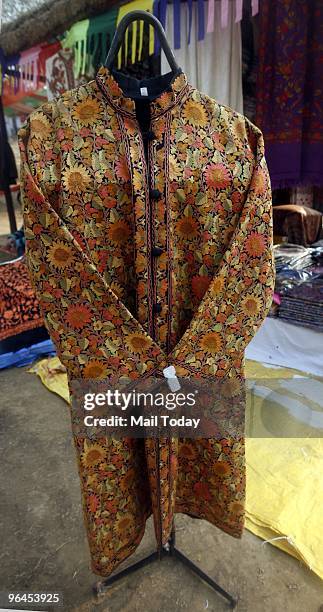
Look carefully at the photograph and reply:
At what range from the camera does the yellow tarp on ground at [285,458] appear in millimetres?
1764

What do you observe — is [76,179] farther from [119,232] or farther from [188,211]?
[188,211]

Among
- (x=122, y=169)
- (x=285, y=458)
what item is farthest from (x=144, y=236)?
(x=285, y=458)

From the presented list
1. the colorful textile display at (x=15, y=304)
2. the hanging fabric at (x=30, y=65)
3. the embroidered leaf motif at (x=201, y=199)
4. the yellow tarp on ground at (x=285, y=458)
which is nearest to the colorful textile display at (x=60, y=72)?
the hanging fabric at (x=30, y=65)

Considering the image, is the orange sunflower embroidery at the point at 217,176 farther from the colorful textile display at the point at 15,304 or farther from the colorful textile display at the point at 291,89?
the colorful textile display at the point at 15,304

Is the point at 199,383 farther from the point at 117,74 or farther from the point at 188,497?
the point at 117,74

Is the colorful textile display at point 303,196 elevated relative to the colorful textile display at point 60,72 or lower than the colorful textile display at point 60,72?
lower

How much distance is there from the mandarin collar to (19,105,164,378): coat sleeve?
0.16 m

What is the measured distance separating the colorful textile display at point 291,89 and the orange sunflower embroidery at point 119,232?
2080 millimetres

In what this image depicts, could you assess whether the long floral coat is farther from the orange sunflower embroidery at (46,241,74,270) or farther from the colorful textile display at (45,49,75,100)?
the colorful textile display at (45,49,75,100)

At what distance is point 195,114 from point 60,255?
0.50 meters

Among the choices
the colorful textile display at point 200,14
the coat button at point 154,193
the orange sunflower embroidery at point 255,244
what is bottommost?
the orange sunflower embroidery at point 255,244

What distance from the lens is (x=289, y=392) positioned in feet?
8.76

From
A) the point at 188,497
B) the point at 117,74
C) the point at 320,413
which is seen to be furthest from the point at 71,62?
the point at 188,497

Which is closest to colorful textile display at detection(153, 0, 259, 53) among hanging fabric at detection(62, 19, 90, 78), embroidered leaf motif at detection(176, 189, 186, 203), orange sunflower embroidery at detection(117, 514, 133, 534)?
hanging fabric at detection(62, 19, 90, 78)
